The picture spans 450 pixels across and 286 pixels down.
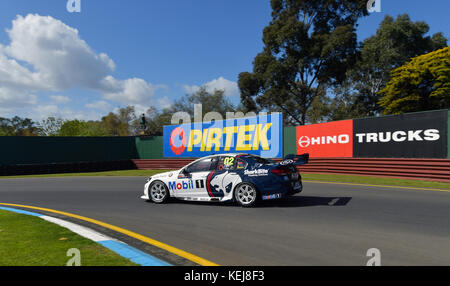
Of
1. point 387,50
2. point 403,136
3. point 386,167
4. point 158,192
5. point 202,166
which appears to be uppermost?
point 387,50

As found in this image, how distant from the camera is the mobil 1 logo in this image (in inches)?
539

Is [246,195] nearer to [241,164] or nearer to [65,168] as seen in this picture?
[241,164]

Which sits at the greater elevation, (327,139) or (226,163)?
(327,139)

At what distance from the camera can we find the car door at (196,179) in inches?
350

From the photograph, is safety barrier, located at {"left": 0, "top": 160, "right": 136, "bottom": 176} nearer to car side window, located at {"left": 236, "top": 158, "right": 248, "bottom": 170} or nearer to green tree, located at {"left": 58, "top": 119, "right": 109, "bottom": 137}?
car side window, located at {"left": 236, "top": 158, "right": 248, "bottom": 170}

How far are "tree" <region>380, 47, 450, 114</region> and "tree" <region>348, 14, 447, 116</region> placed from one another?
19.2 feet

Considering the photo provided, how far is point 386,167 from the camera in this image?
15438 millimetres

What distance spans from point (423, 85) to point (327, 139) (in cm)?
2055

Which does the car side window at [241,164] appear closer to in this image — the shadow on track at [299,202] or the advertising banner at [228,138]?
the shadow on track at [299,202]

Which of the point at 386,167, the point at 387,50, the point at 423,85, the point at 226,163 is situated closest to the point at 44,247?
the point at 226,163

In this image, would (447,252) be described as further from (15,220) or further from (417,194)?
(15,220)

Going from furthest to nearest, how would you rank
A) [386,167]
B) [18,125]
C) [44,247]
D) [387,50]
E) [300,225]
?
[18,125], [387,50], [386,167], [300,225], [44,247]

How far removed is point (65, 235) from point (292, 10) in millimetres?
39980

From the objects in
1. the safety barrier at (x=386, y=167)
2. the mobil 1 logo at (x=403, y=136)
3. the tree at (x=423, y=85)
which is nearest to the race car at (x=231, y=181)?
the safety barrier at (x=386, y=167)
